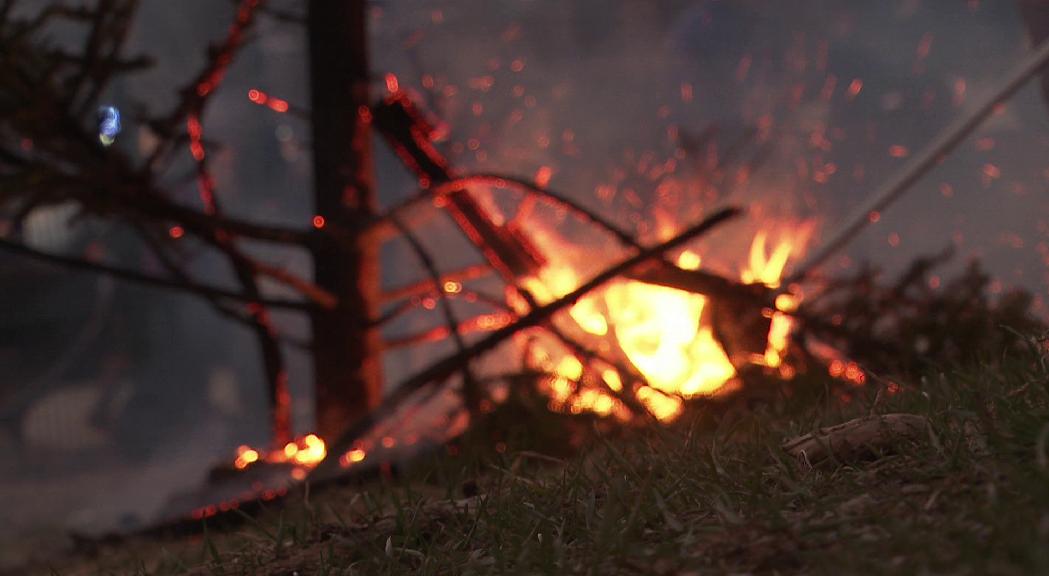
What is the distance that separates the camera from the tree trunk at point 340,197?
4.07m

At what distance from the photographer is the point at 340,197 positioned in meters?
4.10

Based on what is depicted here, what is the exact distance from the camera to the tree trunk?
4.07 m

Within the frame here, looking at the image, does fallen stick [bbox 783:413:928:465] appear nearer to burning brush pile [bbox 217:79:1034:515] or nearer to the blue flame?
burning brush pile [bbox 217:79:1034:515]

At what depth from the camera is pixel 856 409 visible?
1790 mm

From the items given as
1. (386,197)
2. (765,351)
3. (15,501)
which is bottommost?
(765,351)

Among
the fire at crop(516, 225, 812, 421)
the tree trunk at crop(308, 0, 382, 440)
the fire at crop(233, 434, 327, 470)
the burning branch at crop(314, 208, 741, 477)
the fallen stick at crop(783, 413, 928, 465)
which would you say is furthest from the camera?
the tree trunk at crop(308, 0, 382, 440)

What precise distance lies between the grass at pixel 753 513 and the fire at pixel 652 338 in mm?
1424

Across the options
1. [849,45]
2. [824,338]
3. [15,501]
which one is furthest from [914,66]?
[15,501]

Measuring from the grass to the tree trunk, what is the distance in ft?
7.58

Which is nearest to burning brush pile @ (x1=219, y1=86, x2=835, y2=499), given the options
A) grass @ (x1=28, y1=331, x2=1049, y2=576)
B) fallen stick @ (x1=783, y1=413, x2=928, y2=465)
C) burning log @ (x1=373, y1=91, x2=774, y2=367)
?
burning log @ (x1=373, y1=91, x2=774, y2=367)

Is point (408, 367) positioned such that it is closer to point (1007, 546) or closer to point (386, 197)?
point (386, 197)

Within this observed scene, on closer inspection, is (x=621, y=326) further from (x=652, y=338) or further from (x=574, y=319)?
(x=574, y=319)

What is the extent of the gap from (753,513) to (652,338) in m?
3.27

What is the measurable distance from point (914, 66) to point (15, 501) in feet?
28.1
